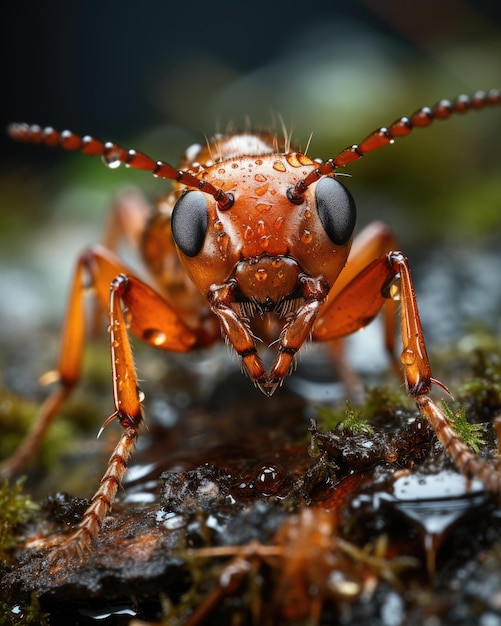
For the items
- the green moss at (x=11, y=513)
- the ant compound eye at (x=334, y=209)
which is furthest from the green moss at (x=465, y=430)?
the green moss at (x=11, y=513)

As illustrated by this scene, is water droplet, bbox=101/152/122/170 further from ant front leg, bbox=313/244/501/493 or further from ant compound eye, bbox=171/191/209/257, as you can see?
ant front leg, bbox=313/244/501/493

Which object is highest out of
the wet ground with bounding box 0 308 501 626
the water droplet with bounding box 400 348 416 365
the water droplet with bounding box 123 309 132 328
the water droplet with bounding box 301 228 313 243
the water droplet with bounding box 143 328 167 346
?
the water droplet with bounding box 301 228 313 243

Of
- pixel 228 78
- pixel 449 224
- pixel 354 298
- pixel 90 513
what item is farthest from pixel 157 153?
pixel 90 513

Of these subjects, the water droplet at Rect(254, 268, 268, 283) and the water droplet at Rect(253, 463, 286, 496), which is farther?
the water droplet at Rect(254, 268, 268, 283)

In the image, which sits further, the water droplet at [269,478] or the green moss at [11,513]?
the green moss at [11,513]

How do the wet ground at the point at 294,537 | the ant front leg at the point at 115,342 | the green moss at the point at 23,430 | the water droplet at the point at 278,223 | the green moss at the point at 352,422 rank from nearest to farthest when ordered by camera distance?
the wet ground at the point at 294,537
the green moss at the point at 352,422
the ant front leg at the point at 115,342
the water droplet at the point at 278,223
the green moss at the point at 23,430

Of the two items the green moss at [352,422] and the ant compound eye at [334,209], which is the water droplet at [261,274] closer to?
the ant compound eye at [334,209]

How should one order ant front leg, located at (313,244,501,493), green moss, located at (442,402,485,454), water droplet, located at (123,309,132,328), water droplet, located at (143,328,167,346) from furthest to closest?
1. water droplet, located at (143,328,167,346)
2. water droplet, located at (123,309,132,328)
3. green moss, located at (442,402,485,454)
4. ant front leg, located at (313,244,501,493)

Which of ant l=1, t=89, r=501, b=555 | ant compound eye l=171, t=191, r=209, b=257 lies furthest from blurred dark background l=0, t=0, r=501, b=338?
ant compound eye l=171, t=191, r=209, b=257
